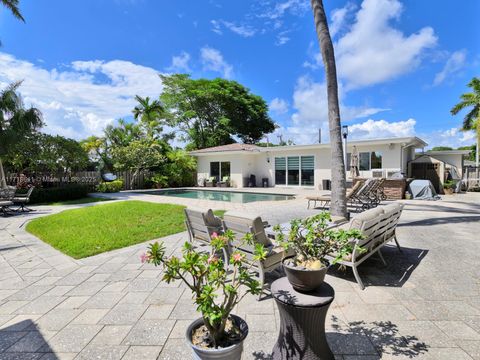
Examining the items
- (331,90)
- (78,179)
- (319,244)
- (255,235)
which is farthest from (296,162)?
(319,244)

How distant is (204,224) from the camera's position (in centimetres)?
414

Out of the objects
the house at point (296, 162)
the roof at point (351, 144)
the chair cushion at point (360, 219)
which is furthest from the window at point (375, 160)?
the chair cushion at point (360, 219)

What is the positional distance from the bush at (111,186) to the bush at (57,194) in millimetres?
1975

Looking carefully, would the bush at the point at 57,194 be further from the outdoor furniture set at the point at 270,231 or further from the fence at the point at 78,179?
the outdoor furniture set at the point at 270,231

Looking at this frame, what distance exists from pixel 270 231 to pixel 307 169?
50.9 feet

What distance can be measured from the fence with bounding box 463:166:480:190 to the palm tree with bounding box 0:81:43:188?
26.0 m

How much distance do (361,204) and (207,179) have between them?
46.9ft

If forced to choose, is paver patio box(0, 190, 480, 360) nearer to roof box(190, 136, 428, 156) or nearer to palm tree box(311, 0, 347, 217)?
palm tree box(311, 0, 347, 217)

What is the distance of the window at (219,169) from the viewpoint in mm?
22406

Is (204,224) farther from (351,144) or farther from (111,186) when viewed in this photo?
(111,186)

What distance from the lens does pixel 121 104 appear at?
100 feet

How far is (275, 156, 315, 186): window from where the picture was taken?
1914cm

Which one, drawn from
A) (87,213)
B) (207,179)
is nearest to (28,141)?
(87,213)

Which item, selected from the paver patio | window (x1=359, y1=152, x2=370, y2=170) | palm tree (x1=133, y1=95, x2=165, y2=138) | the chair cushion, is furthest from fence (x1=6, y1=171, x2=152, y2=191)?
the chair cushion
